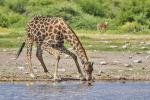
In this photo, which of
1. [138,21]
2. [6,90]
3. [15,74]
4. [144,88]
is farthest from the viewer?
[138,21]

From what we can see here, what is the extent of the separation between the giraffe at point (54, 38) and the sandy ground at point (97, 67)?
0.55m

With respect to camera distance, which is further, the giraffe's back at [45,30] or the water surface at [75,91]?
the giraffe's back at [45,30]

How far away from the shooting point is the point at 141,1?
178 feet

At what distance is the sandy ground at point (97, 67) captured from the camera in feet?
65.3

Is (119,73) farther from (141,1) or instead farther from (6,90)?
(141,1)

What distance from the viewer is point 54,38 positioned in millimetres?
20047

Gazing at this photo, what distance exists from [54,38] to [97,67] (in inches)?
123

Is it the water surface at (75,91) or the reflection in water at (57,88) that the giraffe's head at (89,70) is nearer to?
the water surface at (75,91)

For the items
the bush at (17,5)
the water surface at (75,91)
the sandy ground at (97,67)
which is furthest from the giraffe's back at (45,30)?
the bush at (17,5)

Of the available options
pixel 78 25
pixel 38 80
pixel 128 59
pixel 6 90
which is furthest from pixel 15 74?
pixel 78 25

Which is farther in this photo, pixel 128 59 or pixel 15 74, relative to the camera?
pixel 128 59

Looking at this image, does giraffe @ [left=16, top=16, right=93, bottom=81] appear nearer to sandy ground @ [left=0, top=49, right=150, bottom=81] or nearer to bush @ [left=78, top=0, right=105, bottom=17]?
sandy ground @ [left=0, top=49, right=150, bottom=81]

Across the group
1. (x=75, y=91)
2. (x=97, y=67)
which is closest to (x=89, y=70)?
(x=75, y=91)

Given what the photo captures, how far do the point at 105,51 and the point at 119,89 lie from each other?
40.3ft
